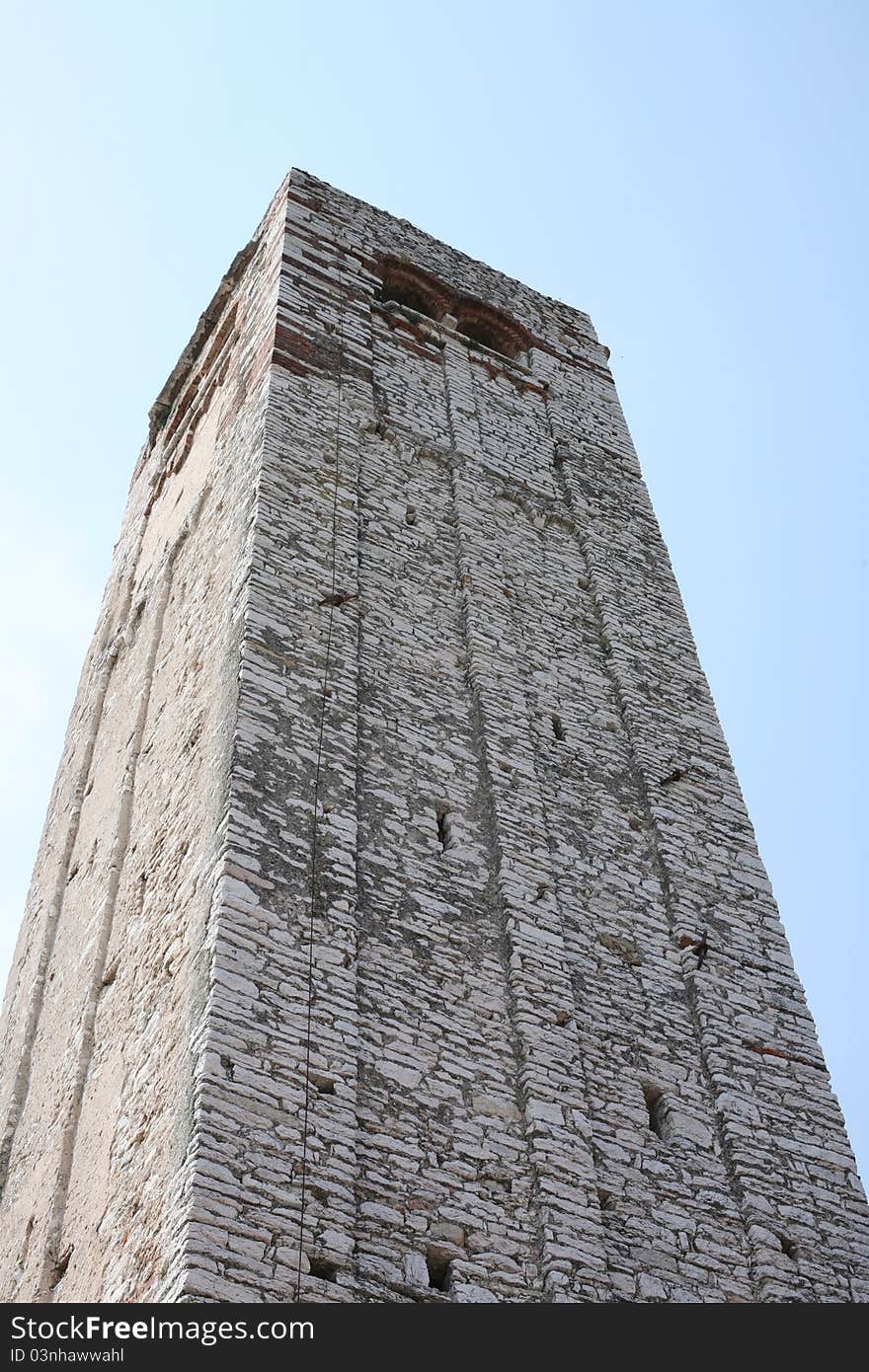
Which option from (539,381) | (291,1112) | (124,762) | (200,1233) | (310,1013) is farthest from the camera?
(539,381)

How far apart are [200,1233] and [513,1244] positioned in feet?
5.79

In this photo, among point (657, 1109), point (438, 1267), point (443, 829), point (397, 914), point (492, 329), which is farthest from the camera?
point (492, 329)

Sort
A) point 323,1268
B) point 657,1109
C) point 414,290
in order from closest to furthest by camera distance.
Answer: point 323,1268 → point 657,1109 → point 414,290

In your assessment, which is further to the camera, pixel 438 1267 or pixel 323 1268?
pixel 438 1267

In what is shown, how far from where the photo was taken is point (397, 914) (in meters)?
8.97

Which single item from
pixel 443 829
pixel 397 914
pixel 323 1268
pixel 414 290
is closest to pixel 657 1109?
pixel 397 914

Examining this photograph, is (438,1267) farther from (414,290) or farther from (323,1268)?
(414,290)

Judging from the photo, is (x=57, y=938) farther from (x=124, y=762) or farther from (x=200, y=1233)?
(x=200, y=1233)

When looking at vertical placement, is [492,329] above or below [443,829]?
above

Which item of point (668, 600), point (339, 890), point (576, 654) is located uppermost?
point (668, 600)

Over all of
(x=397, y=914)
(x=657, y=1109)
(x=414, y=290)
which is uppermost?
(x=414, y=290)

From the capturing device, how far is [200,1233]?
674 centimetres

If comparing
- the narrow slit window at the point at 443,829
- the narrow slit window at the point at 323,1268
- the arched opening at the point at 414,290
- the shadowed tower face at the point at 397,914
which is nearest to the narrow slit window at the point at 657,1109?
the shadowed tower face at the point at 397,914

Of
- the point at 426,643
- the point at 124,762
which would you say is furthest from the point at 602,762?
the point at 124,762
